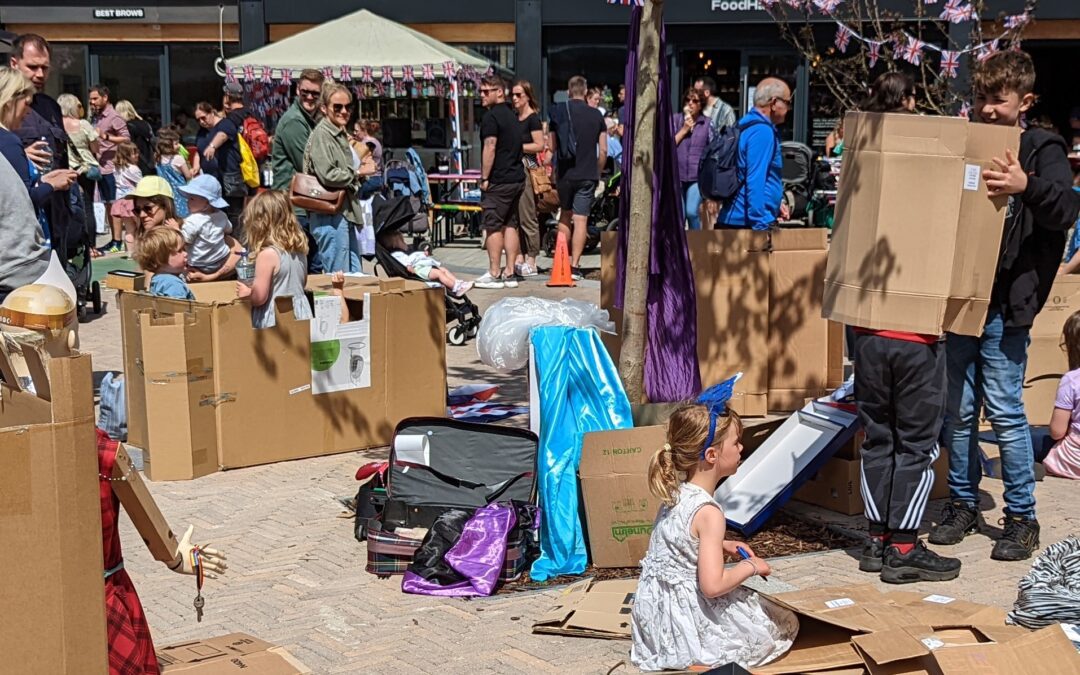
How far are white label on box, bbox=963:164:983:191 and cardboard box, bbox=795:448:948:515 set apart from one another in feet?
5.25

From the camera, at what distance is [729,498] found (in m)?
6.00

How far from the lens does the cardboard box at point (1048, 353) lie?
777cm

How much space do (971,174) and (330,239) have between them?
519 centimetres

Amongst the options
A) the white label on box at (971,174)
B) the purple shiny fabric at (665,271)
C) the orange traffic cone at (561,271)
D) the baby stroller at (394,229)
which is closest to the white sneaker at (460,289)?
the baby stroller at (394,229)

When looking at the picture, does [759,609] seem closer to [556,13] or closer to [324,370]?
[324,370]

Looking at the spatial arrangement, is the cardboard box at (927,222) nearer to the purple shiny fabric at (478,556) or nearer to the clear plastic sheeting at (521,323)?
the purple shiny fabric at (478,556)

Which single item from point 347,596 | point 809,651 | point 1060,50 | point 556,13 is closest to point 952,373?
point 809,651

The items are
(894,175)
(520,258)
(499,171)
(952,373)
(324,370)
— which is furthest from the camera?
(520,258)

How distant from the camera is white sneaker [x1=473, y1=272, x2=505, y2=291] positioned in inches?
523

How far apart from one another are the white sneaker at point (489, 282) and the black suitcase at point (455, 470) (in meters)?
7.22

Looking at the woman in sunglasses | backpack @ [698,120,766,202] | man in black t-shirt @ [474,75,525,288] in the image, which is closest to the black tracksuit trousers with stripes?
backpack @ [698,120,766,202]

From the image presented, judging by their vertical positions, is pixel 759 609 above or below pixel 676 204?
below

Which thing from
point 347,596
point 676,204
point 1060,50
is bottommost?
point 347,596

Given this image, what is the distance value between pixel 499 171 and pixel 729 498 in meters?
7.94
